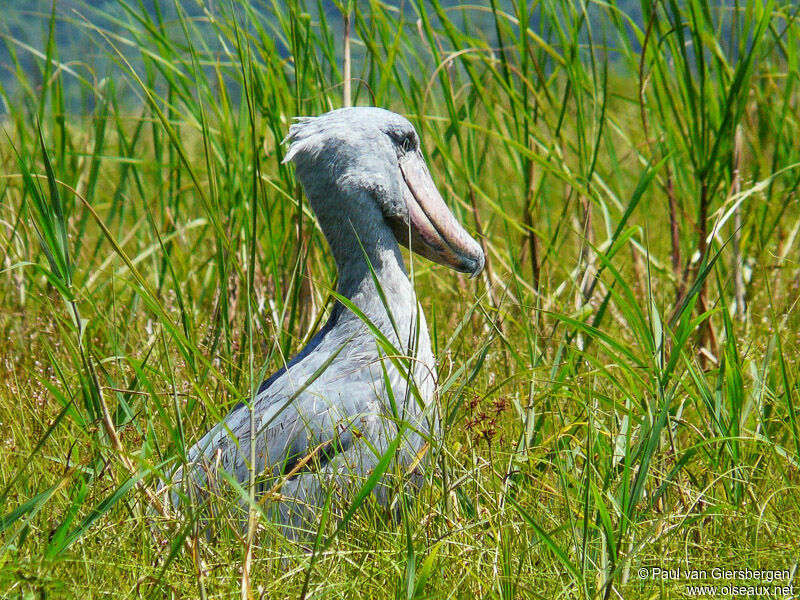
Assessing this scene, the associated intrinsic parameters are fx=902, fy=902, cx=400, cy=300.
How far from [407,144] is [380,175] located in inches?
7.3

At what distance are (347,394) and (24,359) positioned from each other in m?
1.57

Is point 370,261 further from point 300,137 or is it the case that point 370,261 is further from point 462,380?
point 462,380

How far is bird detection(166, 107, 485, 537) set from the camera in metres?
2.09

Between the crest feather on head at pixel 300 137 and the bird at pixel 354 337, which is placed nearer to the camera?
the bird at pixel 354 337

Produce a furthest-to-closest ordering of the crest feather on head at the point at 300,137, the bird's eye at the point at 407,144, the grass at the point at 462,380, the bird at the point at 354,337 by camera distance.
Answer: the bird's eye at the point at 407,144 < the crest feather on head at the point at 300,137 < the bird at the point at 354,337 < the grass at the point at 462,380

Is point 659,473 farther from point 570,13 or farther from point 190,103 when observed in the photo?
point 190,103

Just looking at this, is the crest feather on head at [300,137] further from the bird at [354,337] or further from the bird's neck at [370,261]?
the bird's neck at [370,261]

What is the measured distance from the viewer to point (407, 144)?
2.54 metres

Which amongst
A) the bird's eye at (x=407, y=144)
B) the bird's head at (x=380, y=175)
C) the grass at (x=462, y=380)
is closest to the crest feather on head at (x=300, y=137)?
the bird's head at (x=380, y=175)

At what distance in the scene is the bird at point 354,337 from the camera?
2.09 meters

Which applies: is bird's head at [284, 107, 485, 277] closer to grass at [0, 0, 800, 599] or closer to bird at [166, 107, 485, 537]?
bird at [166, 107, 485, 537]

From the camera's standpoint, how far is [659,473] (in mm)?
2033

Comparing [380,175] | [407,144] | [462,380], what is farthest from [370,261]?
→ [462,380]

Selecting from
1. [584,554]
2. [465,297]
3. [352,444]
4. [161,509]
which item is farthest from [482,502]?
[465,297]
